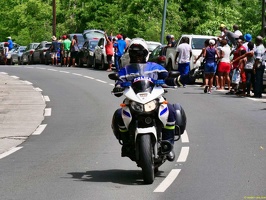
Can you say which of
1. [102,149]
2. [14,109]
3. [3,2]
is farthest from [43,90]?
[3,2]

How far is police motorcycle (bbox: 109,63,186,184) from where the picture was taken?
1016 centimetres

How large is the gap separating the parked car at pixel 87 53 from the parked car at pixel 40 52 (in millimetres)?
7193

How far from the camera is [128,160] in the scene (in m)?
12.9

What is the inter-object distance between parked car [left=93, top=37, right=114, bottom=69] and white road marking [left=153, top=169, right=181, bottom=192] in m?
29.9

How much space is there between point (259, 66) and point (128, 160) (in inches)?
510

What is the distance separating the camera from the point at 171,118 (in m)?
10.8

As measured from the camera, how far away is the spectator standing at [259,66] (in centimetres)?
2488

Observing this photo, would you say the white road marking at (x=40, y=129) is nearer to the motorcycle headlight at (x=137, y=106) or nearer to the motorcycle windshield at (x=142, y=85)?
the motorcycle windshield at (x=142, y=85)

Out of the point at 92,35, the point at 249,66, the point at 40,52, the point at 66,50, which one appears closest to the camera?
the point at 249,66

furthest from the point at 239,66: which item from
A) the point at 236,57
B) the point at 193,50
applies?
the point at 193,50

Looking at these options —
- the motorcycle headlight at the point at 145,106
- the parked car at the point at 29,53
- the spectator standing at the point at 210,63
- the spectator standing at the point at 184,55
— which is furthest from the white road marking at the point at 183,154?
the parked car at the point at 29,53

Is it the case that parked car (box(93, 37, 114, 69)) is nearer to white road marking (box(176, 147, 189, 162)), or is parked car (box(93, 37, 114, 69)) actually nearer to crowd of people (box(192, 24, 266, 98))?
crowd of people (box(192, 24, 266, 98))

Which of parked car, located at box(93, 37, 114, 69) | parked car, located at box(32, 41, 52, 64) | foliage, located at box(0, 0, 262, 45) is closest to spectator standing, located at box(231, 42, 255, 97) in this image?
parked car, located at box(93, 37, 114, 69)

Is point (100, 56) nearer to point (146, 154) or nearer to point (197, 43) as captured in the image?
point (197, 43)
